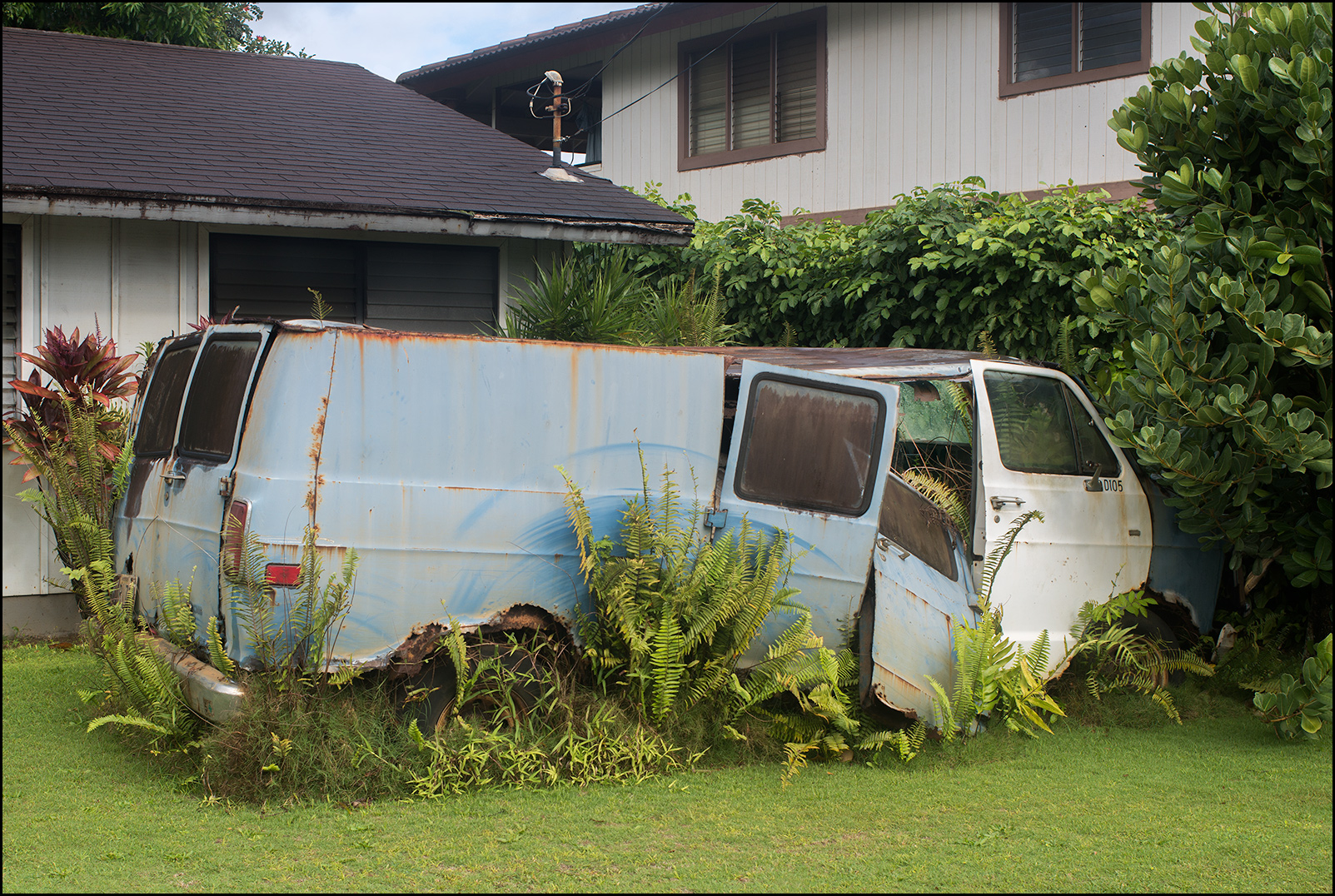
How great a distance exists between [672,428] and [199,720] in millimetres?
2525

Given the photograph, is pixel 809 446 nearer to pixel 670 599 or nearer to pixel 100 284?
pixel 670 599

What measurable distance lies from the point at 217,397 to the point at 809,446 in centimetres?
280

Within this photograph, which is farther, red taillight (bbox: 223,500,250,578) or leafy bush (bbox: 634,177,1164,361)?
leafy bush (bbox: 634,177,1164,361)

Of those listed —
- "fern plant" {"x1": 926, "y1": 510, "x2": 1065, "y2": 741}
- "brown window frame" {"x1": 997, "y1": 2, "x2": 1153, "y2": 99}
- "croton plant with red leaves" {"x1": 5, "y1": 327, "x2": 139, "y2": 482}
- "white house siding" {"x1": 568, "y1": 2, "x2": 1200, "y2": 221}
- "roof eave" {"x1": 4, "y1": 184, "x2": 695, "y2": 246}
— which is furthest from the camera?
"white house siding" {"x1": 568, "y1": 2, "x2": 1200, "y2": 221}

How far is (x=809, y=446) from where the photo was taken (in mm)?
5340

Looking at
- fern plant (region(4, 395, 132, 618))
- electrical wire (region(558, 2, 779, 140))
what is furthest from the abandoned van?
electrical wire (region(558, 2, 779, 140))

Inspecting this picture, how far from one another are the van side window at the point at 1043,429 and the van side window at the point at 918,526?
1.67 ft

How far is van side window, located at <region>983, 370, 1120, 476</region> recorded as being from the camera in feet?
19.8

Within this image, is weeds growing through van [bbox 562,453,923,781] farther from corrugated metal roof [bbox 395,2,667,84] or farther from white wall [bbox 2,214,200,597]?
corrugated metal roof [bbox 395,2,667,84]

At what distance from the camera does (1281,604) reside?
21.6ft

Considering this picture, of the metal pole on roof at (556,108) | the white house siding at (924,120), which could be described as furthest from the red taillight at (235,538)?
the white house siding at (924,120)

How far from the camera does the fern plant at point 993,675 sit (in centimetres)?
539

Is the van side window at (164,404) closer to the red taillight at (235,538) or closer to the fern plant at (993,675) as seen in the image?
the red taillight at (235,538)

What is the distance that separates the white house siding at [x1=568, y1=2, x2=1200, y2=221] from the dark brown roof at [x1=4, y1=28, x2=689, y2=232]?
3.57 metres
